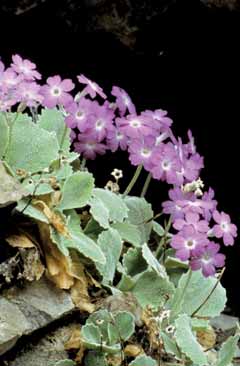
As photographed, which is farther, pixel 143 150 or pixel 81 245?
pixel 143 150

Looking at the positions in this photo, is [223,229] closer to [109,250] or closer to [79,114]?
[109,250]

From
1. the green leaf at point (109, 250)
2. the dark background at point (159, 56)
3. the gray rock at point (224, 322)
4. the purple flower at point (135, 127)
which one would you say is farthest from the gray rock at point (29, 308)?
the dark background at point (159, 56)

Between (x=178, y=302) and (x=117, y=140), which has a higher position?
(x=117, y=140)

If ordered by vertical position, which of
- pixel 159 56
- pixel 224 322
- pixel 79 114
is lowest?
pixel 224 322

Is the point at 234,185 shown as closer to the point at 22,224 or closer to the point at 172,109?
the point at 172,109

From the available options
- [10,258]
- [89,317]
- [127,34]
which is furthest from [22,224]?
[127,34]

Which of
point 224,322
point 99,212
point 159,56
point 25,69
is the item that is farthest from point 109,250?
point 159,56

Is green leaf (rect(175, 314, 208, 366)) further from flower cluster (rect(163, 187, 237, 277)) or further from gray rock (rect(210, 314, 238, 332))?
gray rock (rect(210, 314, 238, 332))
